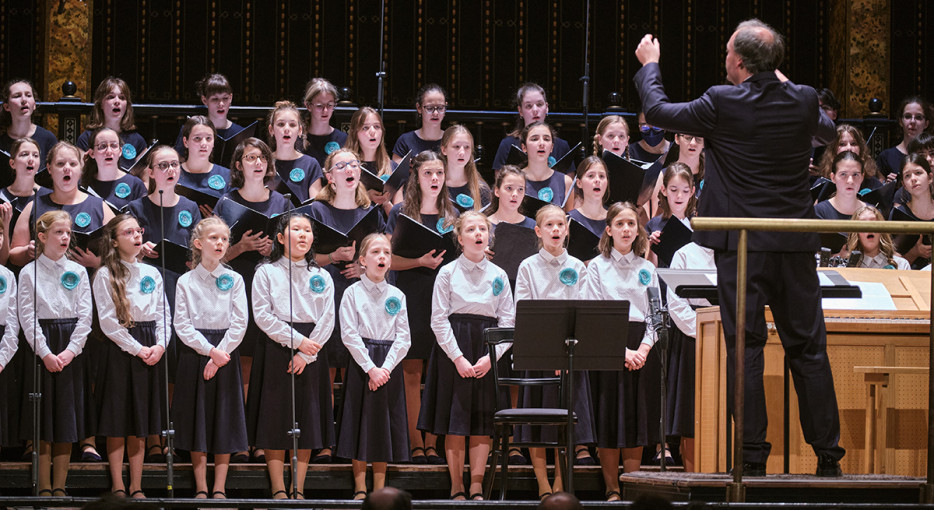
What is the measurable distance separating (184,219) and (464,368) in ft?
5.20

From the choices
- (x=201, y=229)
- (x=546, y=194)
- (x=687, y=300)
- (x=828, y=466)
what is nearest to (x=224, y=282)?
(x=201, y=229)

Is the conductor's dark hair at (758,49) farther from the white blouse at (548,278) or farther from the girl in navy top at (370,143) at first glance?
the girl in navy top at (370,143)

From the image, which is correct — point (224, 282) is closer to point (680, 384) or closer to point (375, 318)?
point (375, 318)

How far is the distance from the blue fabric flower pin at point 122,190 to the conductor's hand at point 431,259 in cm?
160

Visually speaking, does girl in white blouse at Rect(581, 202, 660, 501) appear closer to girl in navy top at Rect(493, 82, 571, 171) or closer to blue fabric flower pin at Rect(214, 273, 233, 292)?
girl in navy top at Rect(493, 82, 571, 171)

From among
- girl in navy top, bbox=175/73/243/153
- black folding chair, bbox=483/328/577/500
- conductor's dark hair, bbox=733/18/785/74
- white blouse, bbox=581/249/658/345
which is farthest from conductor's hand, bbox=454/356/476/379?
conductor's dark hair, bbox=733/18/785/74

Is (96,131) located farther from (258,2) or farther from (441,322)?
(258,2)

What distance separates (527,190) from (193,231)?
1782mm

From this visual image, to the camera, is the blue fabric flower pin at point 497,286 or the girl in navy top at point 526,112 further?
the girl in navy top at point 526,112

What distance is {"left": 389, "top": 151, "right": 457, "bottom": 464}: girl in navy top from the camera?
19.1 feet

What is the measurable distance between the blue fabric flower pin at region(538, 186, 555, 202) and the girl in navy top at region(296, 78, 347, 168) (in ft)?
3.91

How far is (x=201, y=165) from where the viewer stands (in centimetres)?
627

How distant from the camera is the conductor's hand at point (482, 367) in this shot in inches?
219

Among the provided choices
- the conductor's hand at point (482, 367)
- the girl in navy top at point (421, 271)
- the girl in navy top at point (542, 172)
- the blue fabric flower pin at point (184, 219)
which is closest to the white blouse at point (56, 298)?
the blue fabric flower pin at point (184, 219)
